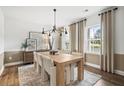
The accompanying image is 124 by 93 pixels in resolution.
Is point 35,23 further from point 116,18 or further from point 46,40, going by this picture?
point 116,18

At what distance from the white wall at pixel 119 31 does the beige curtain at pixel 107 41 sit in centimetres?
14

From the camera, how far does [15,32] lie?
5043mm

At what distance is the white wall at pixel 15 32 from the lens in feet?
15.8

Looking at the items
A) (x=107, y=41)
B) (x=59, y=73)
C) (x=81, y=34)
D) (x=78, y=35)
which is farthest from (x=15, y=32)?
(x=107, y=41)

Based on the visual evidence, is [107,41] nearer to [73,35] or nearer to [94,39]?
[94,39]

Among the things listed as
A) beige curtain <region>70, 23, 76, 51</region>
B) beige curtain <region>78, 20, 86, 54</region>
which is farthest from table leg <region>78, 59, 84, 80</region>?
beige curtain <region>70, 23, 76, 51</region>

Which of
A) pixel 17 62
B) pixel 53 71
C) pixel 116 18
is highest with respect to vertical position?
pixel 116 18

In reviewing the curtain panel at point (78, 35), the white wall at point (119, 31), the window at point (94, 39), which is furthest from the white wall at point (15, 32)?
the white wall at point (119, 31)

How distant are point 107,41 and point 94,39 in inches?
35.7

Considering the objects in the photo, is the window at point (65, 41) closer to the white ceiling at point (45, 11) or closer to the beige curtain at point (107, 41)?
the white ceiling at point (45, 11)

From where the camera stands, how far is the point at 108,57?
142 inches

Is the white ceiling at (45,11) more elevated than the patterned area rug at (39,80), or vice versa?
the white ceiling at (45,11)
